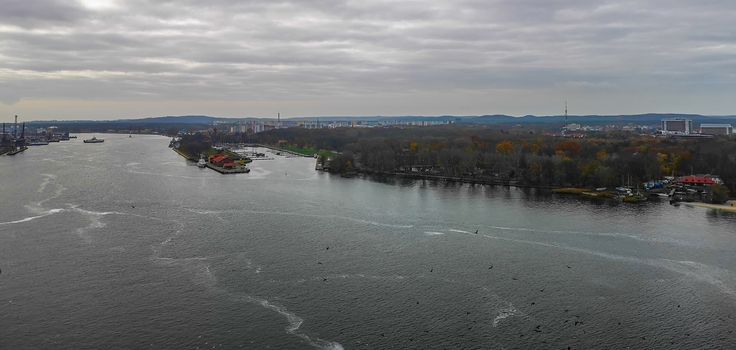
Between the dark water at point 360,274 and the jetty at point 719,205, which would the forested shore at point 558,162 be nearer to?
the jetty at point 719,205

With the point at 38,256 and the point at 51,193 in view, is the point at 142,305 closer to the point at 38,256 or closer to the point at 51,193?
the point at 38,256

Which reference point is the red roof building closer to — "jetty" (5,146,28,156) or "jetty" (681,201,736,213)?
"jetty" (681,201,736,213)

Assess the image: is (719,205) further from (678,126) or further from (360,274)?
(678,126)

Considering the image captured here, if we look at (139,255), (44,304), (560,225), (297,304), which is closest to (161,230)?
(139,255)

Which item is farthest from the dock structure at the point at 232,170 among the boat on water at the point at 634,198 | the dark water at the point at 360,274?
the boat on water at the point at 634,198

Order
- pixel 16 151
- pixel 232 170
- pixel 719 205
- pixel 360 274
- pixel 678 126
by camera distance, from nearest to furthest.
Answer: pixel 360 274 < pixel 719 205 < pixel 232 170 < pixel 16 151 < pixel 678 126

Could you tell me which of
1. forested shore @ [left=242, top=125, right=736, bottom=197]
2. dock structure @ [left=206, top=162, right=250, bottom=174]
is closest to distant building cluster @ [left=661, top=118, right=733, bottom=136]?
forested shore @ [left=242, top=125, right=736, bottom=197]

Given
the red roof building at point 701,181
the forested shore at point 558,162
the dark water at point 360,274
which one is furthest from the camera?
the forested shore at point 558,162

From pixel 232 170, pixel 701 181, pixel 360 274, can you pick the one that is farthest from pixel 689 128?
pixel 360 274
